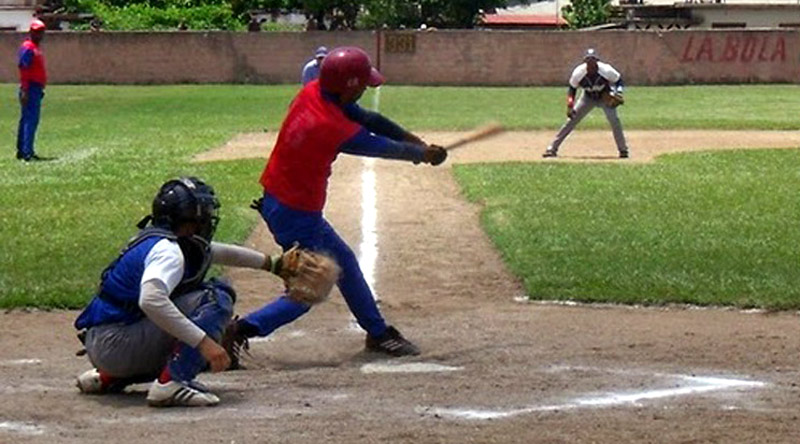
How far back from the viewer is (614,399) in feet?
26.9

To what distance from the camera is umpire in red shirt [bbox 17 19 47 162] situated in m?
23.9

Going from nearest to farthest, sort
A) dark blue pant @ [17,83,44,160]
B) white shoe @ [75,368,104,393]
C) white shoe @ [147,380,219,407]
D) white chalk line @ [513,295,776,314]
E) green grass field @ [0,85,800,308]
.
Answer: white shoe @ [147,380,219,407] → white shoe @ [75,368,104,393] → white chalk line @ [513,295,776,314] → green grass field @ [0,85,800,308] → dark blue pant @ [17,83,44,160]

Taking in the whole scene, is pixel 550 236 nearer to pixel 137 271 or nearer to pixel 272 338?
pixel 272 338

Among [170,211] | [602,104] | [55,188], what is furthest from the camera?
[602,104]

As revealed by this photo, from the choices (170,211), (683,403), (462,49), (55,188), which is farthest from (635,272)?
(462,49)

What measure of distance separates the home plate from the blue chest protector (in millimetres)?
1411

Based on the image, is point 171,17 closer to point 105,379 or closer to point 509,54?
point 509,54

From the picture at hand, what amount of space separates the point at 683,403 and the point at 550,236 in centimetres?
671

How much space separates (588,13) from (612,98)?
44.6 meters

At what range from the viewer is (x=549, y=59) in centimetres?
5116

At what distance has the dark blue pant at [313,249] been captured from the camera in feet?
31.0

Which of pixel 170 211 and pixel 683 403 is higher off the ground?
pixel 170 211

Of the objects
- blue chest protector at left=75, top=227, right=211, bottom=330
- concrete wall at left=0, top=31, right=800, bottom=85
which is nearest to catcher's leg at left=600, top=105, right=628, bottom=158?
blue chest protector at left=75, top=227, right=211, bottom=330

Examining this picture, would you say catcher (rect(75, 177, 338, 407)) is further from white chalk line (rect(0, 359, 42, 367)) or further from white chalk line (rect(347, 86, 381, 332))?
white chalk line (rect(347, 86, 381, 332))
